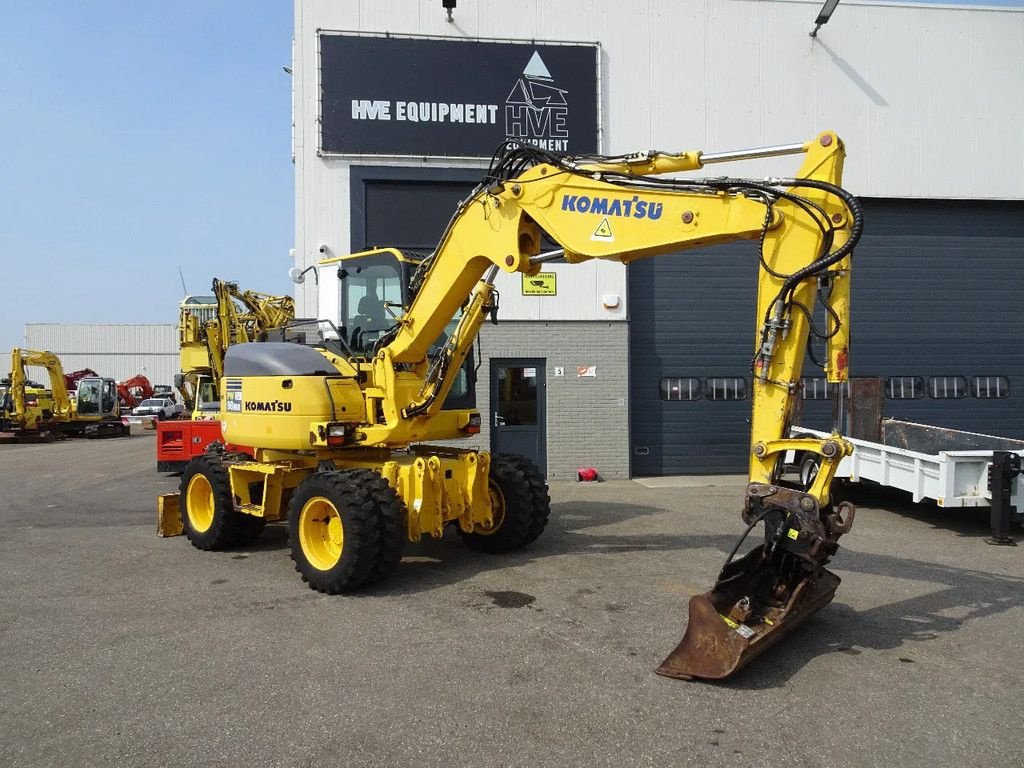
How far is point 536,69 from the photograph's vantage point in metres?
13.6

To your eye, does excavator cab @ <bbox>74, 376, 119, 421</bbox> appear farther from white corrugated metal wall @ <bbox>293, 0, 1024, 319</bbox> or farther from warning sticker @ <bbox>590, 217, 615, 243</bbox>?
warning sticker @ <bbox>590, 217, 615, 243</bbox>

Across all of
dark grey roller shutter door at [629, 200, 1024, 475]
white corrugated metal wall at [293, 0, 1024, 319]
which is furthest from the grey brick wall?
dark grey roller shutter door at [629, 200, 1024, 475]

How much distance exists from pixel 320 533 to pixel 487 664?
8.62 ft

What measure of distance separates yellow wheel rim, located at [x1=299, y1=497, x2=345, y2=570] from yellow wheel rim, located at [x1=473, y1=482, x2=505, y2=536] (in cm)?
153

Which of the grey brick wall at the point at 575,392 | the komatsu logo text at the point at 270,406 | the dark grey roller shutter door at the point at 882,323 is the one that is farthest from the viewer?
the dark grey roller shutter door at the point at 882,323

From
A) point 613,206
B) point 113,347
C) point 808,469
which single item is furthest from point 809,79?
point 113,347

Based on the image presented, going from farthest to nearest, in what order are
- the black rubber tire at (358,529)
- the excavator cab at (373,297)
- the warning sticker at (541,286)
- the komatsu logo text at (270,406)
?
1. the warning sticker at (541,286)
2. the excavator cab at (373,297)
3. the komatsu logo text at (270,406)
4. the black rubber tire at (358,529)

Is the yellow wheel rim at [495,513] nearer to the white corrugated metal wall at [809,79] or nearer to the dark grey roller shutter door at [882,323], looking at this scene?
the white corrugated metal wall at [809,79]

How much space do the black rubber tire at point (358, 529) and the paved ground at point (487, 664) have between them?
0.59 feet

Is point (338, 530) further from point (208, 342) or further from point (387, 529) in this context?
point (208, 342)

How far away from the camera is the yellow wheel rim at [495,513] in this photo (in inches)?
303

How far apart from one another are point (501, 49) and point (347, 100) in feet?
9.49

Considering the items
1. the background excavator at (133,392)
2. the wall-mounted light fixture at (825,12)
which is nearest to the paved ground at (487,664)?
the wall-mounted light fixture at (825,12)

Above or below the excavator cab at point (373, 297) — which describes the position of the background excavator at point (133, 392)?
below
